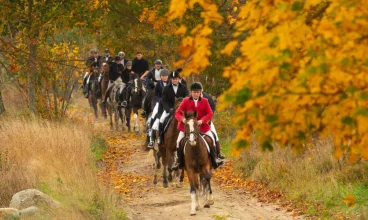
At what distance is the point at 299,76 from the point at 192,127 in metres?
8.90

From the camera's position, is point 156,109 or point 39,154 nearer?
point 39,154

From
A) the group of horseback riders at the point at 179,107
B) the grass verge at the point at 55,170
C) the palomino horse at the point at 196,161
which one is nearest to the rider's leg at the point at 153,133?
the group of horseback riders at the point at 179,107

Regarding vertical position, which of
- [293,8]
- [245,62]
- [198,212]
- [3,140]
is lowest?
[198,212]

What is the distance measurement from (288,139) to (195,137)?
841 centimetres

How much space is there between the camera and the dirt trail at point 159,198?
628 inches

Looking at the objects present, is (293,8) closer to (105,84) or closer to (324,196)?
(324,196)

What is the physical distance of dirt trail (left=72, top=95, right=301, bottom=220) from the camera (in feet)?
52.3

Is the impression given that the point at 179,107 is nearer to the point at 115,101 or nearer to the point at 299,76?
the point at 299,76

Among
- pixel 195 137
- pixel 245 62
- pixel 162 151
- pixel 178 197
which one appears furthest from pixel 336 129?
pixel 162 151

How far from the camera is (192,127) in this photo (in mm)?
15414

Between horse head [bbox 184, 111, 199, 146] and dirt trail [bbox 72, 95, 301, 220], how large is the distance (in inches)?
57.8

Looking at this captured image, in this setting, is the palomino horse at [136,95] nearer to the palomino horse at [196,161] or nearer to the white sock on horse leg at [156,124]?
the white sock on horse leg at [156,124]

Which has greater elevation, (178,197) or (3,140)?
(3,140)

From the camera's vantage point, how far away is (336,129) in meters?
7.15
